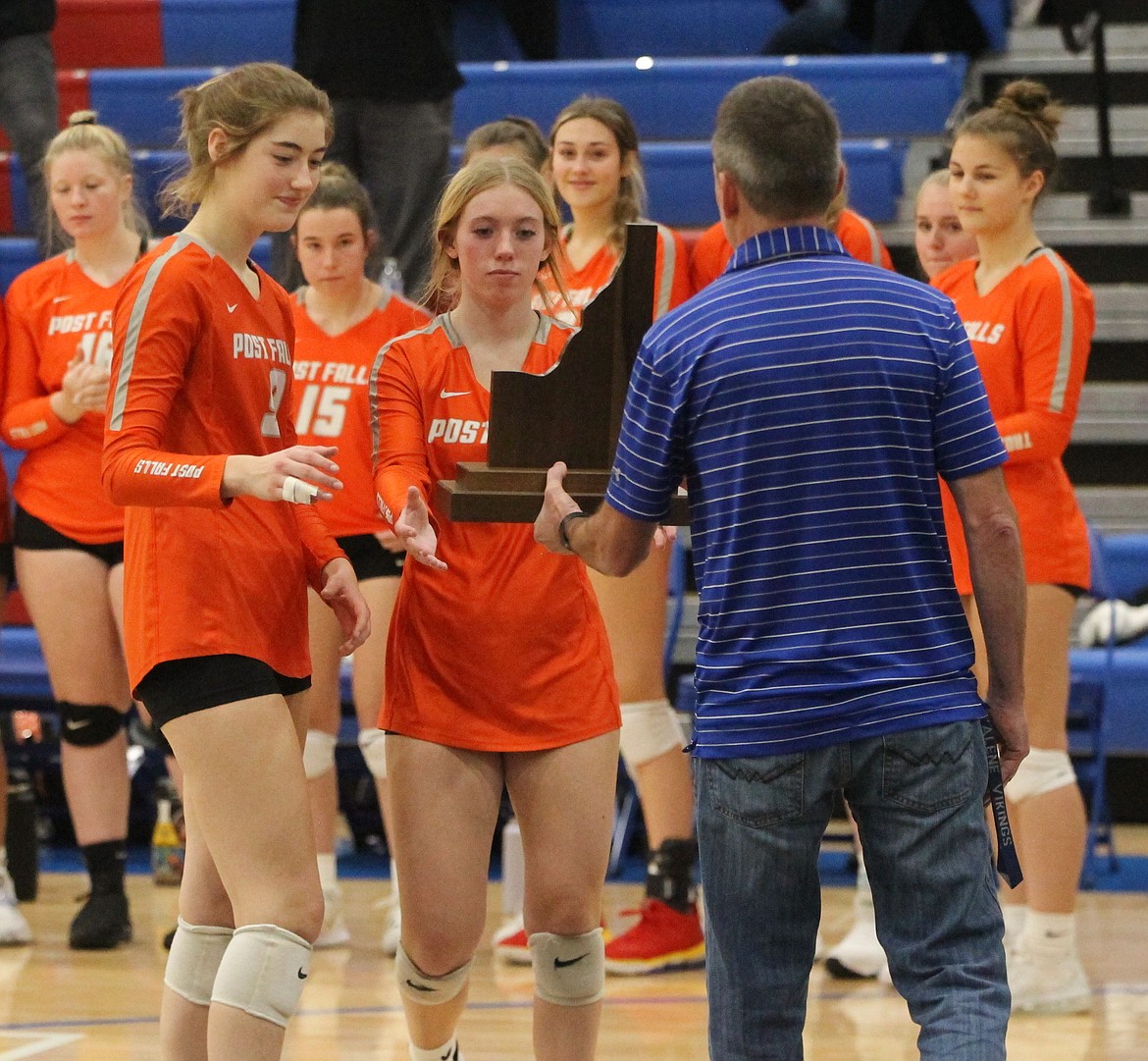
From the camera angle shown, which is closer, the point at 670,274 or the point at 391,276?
the point at 670,274

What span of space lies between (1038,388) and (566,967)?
1764mm

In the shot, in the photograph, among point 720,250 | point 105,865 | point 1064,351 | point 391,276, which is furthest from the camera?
point 391,276

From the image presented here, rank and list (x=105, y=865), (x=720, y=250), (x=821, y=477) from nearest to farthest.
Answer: (x=821, y=477) → (x=720, y=250) → (x=105, y=865)

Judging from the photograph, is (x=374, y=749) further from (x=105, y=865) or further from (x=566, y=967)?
(x=566, y=967)

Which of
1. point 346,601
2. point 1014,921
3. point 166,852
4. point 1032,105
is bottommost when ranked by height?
point 166,852

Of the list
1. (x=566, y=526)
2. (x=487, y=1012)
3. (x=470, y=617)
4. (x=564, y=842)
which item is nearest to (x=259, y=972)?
(x=564, y=842)

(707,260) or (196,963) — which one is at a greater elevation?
(707,260)

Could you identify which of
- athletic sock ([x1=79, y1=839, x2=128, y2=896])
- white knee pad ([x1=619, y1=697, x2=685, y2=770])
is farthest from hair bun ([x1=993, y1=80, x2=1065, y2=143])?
athletic sock ([x1=79, y1=839, x2=128, y2=896])

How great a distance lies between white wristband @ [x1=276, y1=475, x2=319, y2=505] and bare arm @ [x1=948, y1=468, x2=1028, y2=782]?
33.0 inches

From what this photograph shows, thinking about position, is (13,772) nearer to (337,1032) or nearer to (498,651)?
(337,1032)

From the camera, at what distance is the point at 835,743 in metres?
2.25

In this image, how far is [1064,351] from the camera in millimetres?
4000

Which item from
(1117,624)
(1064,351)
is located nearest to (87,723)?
(1064,351)

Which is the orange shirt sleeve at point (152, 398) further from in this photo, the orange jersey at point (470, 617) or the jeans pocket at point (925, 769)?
the jeans pocket at point (925, 769)
